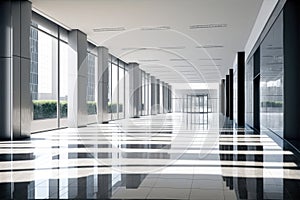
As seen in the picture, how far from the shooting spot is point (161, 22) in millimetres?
14047

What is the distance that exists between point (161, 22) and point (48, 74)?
6545mm

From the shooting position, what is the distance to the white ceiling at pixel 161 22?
11.6 metres

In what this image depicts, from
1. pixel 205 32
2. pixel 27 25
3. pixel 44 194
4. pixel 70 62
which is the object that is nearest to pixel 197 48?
pixel 205 32

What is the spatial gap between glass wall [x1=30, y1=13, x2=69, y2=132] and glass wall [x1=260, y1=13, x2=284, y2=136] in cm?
930

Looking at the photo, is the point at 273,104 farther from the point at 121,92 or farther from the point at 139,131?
the point at 121,92

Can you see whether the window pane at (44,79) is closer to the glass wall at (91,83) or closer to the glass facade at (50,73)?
the glass facade at (50,73)

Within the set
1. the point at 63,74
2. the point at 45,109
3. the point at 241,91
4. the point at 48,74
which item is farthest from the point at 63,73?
the point at 241,91

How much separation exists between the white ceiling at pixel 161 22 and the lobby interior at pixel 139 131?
5 cm

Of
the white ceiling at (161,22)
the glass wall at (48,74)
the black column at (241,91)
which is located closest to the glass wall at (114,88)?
the white ceiling at (161,22)

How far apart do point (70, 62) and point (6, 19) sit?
5.61m

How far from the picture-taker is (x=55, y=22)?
14477mm

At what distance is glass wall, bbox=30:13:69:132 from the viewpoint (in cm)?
1509

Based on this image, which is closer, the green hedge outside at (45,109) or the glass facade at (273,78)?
the glass facade at (273,78)

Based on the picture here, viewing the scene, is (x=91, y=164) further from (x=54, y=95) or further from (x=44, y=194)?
(x=54, y=95)
